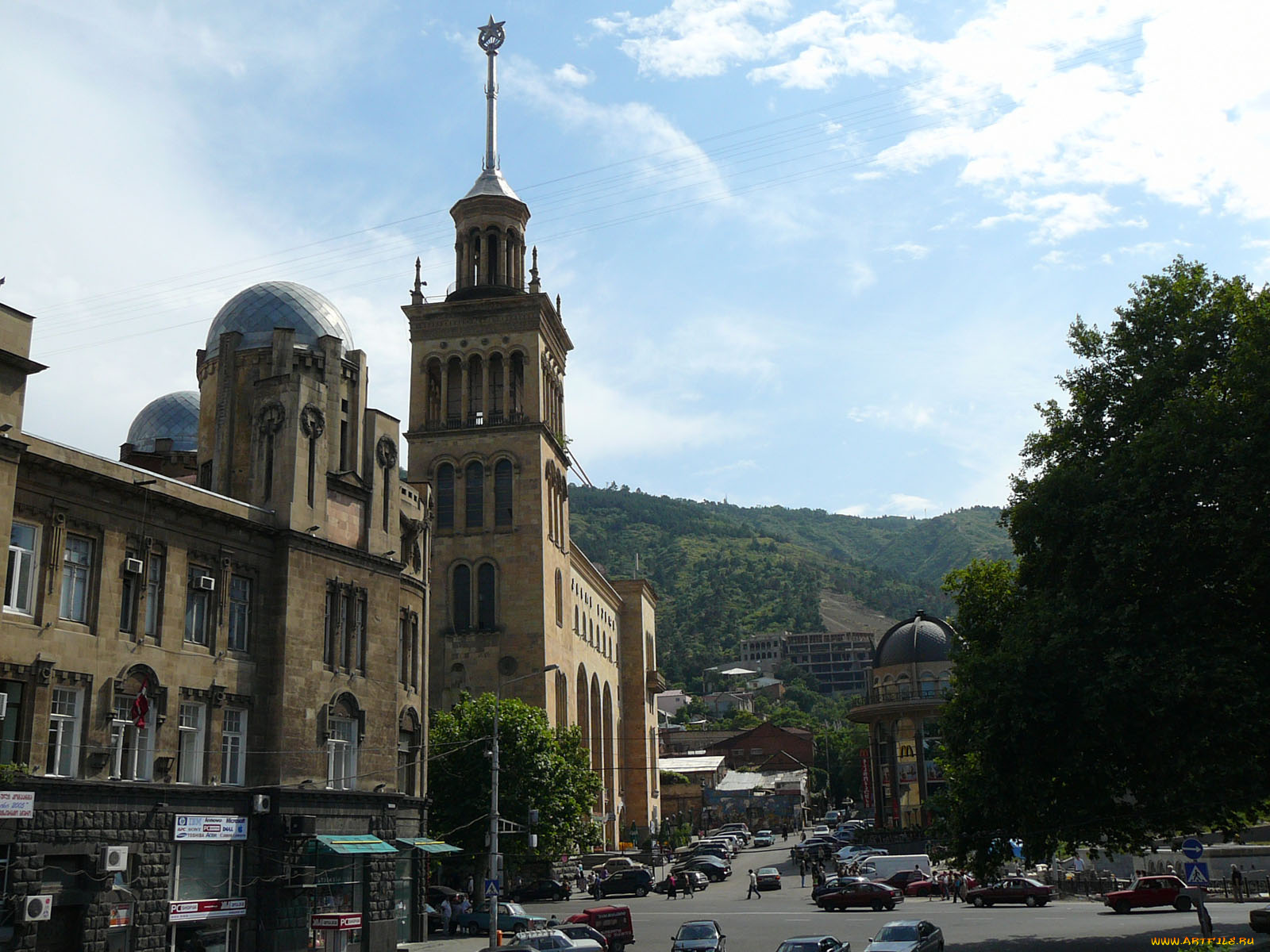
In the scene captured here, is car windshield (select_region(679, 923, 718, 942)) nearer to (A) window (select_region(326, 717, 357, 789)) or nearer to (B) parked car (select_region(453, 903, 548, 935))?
(B) parked car (select_region(453, 903, 548, 935))

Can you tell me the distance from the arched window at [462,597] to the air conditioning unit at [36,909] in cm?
4163

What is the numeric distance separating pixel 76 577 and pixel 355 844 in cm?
1034

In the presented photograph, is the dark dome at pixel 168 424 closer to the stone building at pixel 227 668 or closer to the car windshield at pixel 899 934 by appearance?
the stone building at pixel 227 668

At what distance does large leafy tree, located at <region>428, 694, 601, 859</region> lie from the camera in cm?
4850

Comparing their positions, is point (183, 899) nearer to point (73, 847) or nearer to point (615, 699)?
point (73, 847)

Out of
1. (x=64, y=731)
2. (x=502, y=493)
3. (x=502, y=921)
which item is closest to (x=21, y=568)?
(x=64, y=731)

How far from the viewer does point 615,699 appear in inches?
3607

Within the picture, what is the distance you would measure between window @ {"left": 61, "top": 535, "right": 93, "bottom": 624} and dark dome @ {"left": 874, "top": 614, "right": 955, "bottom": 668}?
60.7 m

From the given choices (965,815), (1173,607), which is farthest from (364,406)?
(1173,607)

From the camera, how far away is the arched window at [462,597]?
65.1 metres

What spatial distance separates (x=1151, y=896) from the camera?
37375 mm

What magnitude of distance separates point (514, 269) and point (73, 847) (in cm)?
5190

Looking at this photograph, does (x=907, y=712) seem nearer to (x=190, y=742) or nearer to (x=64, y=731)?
(x=190, y=742)

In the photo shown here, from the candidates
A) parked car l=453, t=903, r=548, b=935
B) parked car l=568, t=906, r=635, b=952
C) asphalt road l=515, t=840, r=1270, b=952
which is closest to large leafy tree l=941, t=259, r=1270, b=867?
asphalt road l=515, t=840, r=1270, b=952
